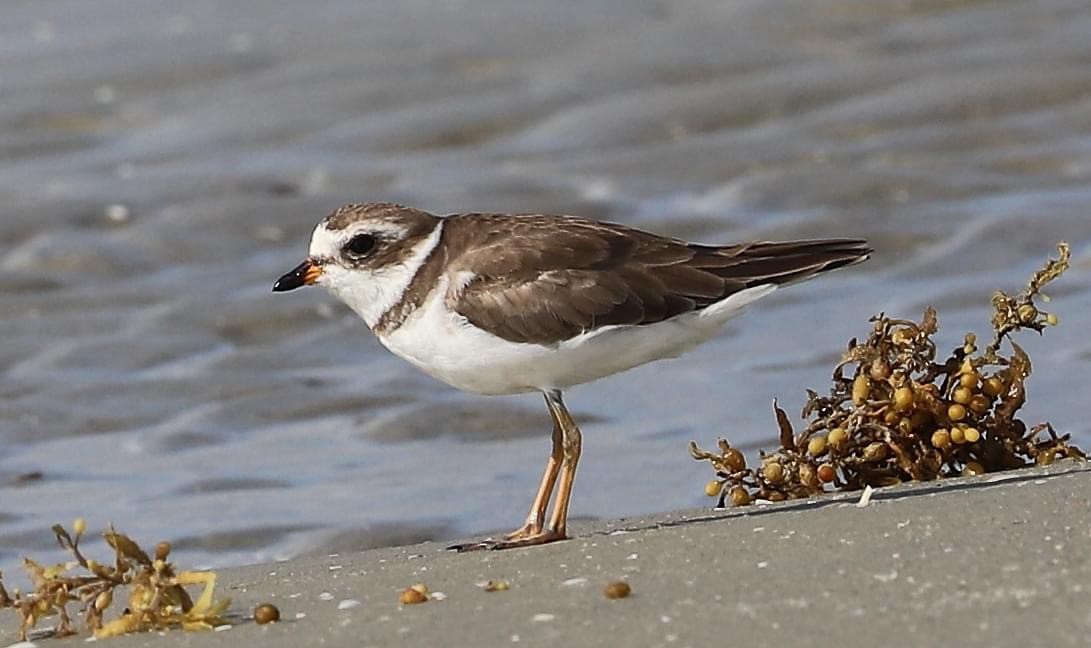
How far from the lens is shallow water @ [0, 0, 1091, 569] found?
816cm

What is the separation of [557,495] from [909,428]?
41.5 inches

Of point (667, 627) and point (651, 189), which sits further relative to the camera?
point (651, 189)

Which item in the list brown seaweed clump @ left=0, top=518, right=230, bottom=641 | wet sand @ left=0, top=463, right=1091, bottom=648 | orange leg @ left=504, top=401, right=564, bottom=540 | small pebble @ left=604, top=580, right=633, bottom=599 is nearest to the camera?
wet sand @ left=0, top=463, right=1091, bottom=648

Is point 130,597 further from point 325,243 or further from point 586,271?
point 586,271

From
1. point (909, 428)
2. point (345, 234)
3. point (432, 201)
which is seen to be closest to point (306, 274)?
point (345, 234)

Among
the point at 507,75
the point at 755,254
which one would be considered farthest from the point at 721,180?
the point at 755,254

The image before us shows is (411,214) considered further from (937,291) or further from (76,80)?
(76,80)

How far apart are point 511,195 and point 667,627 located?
7.71m

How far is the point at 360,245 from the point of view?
6.08 meters

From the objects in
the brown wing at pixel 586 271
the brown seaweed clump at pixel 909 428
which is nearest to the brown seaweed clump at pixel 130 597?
the brown wing at pixel 586 271

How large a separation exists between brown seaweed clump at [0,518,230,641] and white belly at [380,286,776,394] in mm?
1140

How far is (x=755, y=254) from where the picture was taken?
19.9ft

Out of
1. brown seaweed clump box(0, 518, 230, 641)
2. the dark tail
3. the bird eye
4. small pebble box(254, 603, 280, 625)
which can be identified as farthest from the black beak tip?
small pebble box(254, 603, 280, 625)

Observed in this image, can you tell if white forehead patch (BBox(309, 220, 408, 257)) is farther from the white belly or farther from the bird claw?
the bird claw
